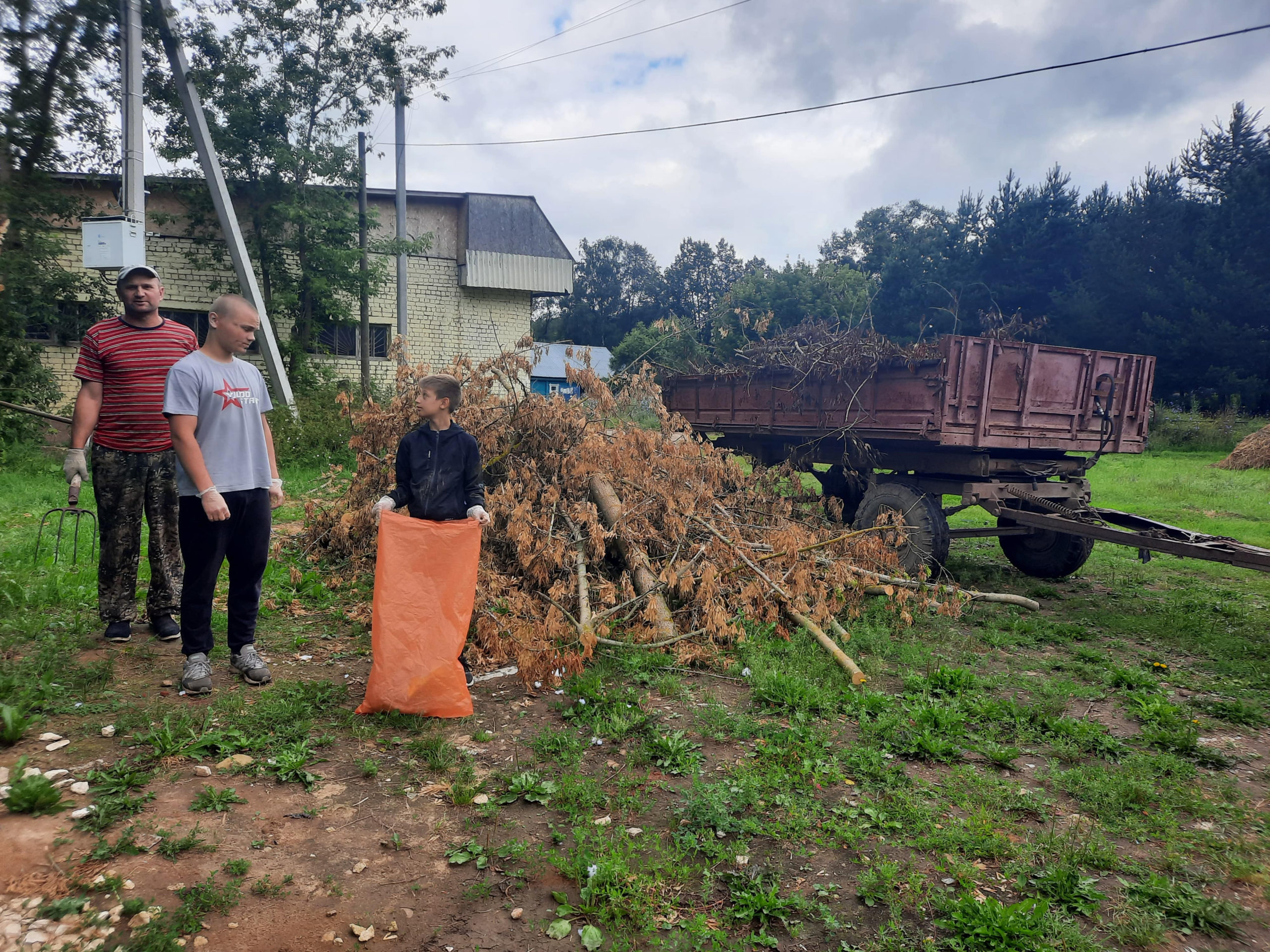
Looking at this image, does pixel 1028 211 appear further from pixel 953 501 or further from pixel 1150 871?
pixel 1150 871

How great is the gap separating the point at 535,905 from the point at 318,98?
823 inches

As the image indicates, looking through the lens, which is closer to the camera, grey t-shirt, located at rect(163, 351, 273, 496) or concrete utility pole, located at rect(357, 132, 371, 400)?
grey t-shirt, located at rect(163, 351, 273, 496)

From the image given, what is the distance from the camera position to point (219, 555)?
3771 mm

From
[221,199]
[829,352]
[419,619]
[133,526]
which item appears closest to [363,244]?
[221,199]

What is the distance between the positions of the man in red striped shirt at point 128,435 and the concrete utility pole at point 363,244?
15024mm

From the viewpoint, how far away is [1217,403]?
77.9ft

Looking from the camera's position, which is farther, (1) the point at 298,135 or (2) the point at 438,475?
(1) the point at 298,135

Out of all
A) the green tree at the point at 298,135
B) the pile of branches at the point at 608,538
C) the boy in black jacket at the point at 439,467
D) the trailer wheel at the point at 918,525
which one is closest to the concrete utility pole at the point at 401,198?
the green tree at the point at 298,135

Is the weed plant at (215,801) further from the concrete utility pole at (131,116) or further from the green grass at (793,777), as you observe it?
the concrete utility pole at (131,116)

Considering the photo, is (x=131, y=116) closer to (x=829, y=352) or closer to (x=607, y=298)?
(x=829, y=352)

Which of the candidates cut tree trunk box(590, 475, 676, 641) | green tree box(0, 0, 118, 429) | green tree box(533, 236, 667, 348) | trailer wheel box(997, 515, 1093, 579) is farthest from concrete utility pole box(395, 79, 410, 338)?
green tree box(533, 236, 667, 348)

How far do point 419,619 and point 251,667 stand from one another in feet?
3.52

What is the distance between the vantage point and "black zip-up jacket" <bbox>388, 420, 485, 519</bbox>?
4.05 metres

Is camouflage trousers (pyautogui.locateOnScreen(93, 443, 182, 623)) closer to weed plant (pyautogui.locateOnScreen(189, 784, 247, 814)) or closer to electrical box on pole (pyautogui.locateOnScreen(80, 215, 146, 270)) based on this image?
weed plant (pyautogui.locateOnScreen(189, 784, 247, 814))
